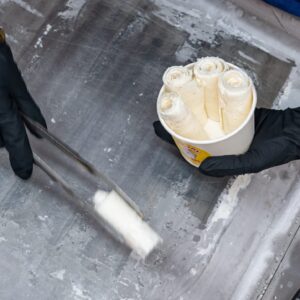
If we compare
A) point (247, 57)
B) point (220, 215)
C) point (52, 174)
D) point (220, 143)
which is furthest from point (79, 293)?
point (247, 57)

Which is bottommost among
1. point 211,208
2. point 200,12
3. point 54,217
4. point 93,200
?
point 54,217

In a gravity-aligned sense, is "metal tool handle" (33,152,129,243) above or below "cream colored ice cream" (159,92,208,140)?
below

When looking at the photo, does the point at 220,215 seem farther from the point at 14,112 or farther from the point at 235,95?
the point at 14,112

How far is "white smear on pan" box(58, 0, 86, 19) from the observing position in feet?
6.63

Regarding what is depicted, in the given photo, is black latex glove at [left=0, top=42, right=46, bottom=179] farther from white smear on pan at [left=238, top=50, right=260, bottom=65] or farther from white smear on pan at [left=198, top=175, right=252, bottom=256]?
white smear on pan at [left=238, top=50, right=260, bottom=65]

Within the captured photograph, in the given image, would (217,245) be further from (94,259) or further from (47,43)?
(47,43)

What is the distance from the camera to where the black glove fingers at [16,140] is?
1576mm

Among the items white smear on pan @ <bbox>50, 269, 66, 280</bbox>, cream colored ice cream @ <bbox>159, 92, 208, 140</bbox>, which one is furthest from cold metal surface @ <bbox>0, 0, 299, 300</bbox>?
cream colored ice cream @ <bbox>159, 92, 208, 140</bbox>

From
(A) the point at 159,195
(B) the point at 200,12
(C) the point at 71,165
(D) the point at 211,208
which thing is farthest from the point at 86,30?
(D) the point at 211,208

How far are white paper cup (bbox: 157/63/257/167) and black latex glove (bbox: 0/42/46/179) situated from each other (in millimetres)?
436

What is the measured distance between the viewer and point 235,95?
139 centimetres

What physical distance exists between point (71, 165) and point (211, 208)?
0.49 m

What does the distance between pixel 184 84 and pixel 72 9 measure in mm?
786

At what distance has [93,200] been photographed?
171 centimetres
